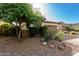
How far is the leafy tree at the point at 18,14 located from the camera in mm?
3027

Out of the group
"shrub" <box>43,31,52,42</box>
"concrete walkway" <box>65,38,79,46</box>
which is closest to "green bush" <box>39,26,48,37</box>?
"shrub" <box>43,31,52,42</box>

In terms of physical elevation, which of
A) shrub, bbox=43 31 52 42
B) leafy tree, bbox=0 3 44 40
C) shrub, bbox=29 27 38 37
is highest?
leafy tree, bbox=0 3 44 40

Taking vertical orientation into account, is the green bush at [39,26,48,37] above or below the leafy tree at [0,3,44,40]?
below

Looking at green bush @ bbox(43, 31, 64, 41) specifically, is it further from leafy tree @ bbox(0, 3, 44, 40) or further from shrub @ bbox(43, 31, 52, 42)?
leafy tree @ bbox(0, 3, 44, 40)

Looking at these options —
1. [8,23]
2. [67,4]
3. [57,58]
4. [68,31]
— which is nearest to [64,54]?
[57,58]

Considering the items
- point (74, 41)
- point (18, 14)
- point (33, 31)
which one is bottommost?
point (74, 41)

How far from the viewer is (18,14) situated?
3045 mm

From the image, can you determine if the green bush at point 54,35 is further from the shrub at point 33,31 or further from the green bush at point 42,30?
the shrub at point 33,31

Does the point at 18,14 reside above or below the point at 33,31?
above

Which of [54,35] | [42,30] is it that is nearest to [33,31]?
[42,30]

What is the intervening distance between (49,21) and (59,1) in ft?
1.21

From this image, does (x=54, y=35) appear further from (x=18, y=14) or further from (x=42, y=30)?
(x=18, y=14)

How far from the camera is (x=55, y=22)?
10.1 ft

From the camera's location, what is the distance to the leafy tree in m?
3.03
